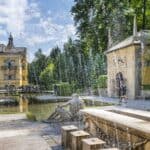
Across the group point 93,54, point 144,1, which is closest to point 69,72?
point 93,54

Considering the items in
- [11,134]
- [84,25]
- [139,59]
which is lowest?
[11,134]

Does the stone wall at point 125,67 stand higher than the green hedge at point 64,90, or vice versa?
the stone wall at point 125,67

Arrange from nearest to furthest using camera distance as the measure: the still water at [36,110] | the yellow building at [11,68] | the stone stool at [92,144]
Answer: the stone stool at [92,144]
the still water at [36,110]
the yellow building at [11,68]

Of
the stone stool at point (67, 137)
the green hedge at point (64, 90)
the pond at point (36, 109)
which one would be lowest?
the pond at point (36, 109)

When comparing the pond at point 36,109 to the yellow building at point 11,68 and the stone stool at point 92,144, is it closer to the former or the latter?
the stone stool at point 92,144

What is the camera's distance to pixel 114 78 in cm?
3328

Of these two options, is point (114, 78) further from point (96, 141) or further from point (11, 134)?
point (96, 141)

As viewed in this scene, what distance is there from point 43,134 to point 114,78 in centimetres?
2263

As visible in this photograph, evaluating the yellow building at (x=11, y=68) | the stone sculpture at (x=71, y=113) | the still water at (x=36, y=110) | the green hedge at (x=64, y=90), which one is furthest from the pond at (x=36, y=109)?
the yellow building at (x=11, y=68)

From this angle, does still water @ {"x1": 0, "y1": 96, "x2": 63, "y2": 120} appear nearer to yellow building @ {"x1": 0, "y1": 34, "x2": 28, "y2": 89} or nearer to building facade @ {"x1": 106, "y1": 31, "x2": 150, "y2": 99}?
building facade @ {"x1": 106, "y1": 31, "x2": 150, "y2": 99}

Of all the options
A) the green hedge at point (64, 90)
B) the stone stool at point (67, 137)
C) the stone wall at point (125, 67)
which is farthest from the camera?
the green hedge at point (64, 90)

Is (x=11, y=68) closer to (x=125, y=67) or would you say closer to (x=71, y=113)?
(x=125, y=67)

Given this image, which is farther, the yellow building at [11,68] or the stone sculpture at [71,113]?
the yellow building at [11,68]

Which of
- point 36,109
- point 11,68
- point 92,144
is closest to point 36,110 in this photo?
point 36,109
